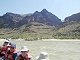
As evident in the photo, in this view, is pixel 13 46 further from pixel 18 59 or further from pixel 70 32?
pixel 70 32

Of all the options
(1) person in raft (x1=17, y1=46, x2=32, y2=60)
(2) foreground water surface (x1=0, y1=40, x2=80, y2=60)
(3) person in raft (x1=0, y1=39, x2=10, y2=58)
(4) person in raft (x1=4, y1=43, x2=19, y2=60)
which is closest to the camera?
(1) person in raft (x1=17, y1=46, x2=32, y2=60)

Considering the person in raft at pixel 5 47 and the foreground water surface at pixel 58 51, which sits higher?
the person in raft at pixel 5 47

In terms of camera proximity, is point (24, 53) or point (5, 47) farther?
point (5, 47)

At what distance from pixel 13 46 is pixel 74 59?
23.6 meters

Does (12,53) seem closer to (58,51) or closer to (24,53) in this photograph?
(24,53)

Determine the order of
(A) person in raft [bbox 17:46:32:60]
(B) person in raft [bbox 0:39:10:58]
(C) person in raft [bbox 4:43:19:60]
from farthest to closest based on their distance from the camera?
(B) person in raft [bbox 0:39:10:58] → (C) person in raft [bbox 4:43:19:60] → (A) person in raft [bbox 17:46:32:60]

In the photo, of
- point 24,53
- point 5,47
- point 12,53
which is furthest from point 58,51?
point 24,53

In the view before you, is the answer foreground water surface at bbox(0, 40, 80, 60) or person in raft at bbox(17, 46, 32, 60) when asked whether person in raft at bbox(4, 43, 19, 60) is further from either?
foreground water surface at bbox(0, 40, 80, 60)

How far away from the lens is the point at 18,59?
7.63 m

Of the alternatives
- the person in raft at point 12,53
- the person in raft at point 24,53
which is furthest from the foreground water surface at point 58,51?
the person in raft at point 24,53

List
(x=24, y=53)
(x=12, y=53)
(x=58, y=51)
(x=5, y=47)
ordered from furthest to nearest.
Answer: (x=58, y=51) < (x=5, y=47) < (x=12, y=53) < (x=24, y=53)

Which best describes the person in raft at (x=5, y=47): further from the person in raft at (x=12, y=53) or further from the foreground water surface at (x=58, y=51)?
the foreground water surface at (x=58, y=51)

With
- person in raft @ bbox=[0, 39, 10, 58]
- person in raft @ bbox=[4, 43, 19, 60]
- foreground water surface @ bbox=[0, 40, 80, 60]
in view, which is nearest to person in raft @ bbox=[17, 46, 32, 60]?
person in raft @ bbox=[4, 43, 19, 60]

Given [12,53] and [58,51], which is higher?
[12,53]
